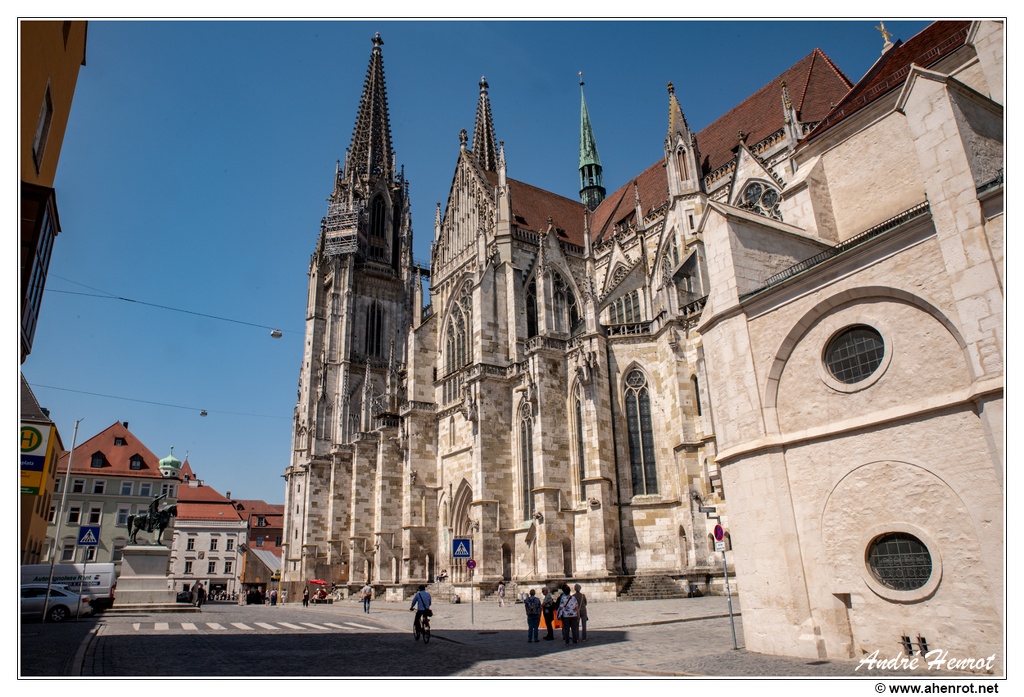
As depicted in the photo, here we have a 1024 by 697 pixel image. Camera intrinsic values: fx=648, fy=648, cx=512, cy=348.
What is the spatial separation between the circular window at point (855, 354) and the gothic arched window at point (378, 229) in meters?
49.1

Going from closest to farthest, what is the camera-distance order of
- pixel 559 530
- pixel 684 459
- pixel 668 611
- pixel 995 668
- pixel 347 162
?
1. pixel 995 668
2. pixel 668 611
3. pixel 684 459
4. pixel 559 530
5. pixel 347 162

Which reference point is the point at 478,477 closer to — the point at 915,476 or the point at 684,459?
the point at 684,459

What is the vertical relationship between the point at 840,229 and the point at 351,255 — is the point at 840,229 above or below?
below

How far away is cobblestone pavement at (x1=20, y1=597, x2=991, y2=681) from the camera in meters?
7.93

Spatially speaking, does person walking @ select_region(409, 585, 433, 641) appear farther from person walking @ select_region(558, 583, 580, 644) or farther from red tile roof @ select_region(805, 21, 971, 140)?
red tile roof @ select_region(805, 21, 971, 140)

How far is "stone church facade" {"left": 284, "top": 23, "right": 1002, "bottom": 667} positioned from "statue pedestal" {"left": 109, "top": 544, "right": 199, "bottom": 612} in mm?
11480

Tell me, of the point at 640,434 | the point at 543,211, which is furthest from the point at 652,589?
the point at 543,211

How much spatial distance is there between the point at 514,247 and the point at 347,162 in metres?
33.4

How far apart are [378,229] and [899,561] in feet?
175

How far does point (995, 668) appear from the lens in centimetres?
675

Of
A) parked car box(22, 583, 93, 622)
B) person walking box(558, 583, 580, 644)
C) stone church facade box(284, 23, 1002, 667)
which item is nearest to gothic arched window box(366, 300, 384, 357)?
stone church facade box(284, 23, 1002, 667)

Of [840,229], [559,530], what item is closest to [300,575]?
[559,530]

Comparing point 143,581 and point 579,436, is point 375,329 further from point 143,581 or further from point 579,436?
point 143,581

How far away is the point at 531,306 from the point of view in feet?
106
